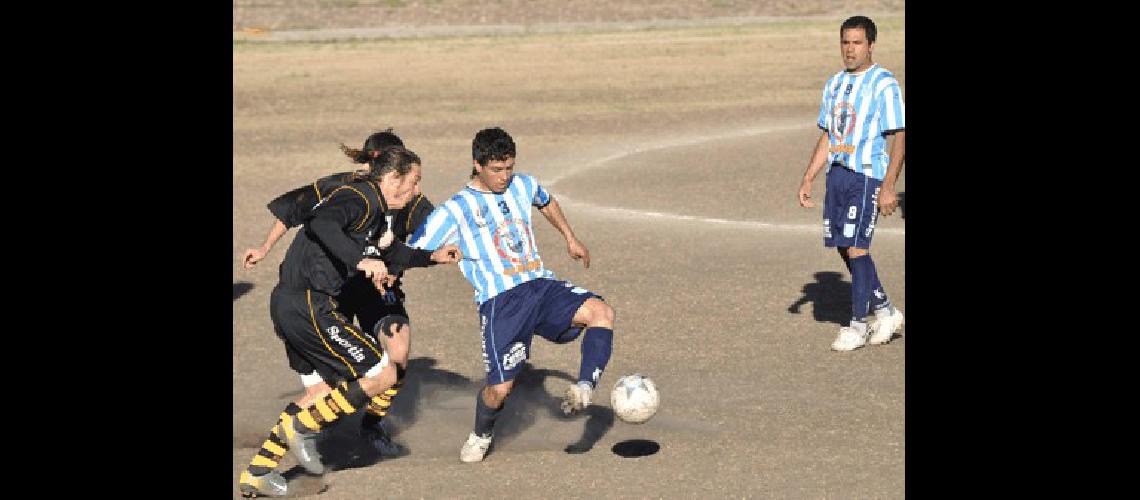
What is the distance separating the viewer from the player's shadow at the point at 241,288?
13386 millimetres

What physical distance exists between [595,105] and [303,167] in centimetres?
838

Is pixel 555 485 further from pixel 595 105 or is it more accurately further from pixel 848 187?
pixel 595 105

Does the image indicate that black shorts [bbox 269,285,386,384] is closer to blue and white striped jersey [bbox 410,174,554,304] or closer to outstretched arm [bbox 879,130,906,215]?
blue and white striped jersey [bbox 410,174,554,304]

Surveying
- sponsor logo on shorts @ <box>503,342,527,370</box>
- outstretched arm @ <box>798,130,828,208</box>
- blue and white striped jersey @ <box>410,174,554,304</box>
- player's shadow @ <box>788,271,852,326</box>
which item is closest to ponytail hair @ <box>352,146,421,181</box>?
blue and white striped jersey @ <box>410,174,554,304</box>

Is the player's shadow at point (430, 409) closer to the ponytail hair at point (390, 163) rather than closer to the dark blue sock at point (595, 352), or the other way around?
the dark blue sock at point (595, 352)

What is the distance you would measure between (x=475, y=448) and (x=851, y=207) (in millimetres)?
3727

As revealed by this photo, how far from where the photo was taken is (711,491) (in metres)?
8.08

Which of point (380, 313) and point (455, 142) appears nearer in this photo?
point (380, 313)

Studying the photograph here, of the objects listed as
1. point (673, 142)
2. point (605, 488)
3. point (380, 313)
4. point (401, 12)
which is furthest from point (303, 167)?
point (401, 12)

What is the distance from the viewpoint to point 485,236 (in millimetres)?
8672

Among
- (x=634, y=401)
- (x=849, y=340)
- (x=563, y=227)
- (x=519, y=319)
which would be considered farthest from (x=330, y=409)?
(x=849, y=340)

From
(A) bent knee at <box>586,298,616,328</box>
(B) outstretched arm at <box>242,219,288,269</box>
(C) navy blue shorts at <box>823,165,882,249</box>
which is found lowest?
(A) bent knee at <box>586,298,616,328</box>

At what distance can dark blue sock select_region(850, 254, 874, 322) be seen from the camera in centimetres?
1086

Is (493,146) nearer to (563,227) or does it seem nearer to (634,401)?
(563,227)
